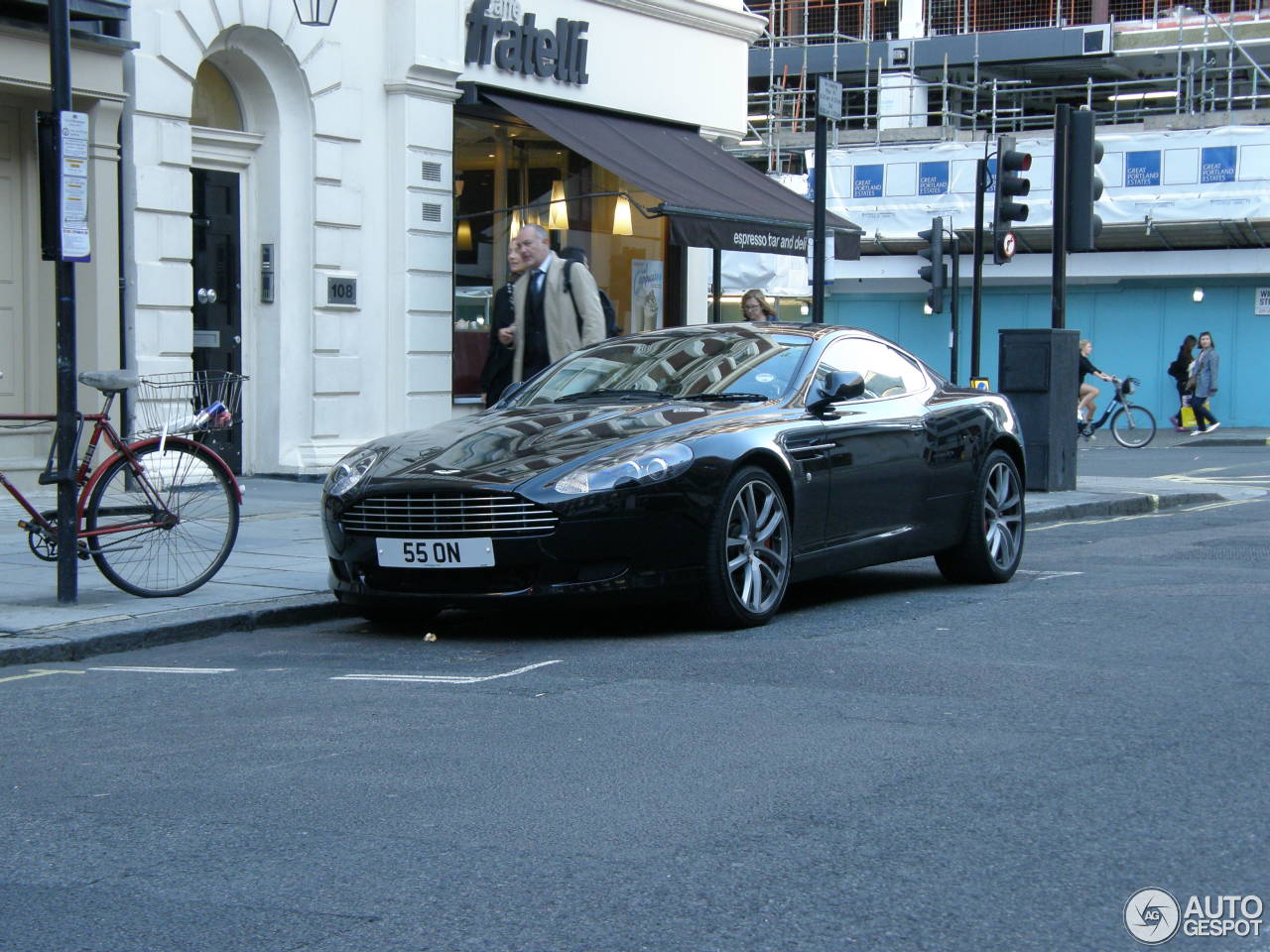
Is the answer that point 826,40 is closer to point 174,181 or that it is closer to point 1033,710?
point 174,181

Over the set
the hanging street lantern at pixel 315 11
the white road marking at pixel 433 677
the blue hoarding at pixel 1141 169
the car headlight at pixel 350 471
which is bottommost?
the white road marking at pixel 433 677

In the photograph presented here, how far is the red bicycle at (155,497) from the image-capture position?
823 centimetres

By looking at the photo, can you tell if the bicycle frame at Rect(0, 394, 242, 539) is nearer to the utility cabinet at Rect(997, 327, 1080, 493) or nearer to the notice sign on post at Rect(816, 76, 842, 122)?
the notice sign on post at Rect(816, 76, 842, 122)

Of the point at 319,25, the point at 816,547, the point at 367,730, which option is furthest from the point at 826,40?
the point at 367,730

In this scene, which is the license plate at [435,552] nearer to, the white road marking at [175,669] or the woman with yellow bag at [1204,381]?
the white road marking at [175,669]

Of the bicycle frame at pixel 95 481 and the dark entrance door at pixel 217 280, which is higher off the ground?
the dark entrance door at pixel 217 280

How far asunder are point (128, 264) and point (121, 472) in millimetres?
5352

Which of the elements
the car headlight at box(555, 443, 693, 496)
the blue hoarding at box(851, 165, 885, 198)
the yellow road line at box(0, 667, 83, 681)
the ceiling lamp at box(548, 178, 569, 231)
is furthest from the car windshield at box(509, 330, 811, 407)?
the blue hoarding at box(851, 165, 885, 198)

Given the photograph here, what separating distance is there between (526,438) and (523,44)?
958 centimetres

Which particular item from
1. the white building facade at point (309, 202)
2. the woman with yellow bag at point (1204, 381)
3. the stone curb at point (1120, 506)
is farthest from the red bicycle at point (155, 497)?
the woman with yellow bag at point (1204, 381)

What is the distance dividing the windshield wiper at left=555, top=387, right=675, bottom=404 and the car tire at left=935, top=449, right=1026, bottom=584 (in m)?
1.92

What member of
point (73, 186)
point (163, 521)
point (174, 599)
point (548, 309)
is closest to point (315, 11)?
point (548, 309)

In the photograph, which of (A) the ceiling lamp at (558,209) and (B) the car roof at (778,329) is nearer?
(B) the car roof at (778,329)

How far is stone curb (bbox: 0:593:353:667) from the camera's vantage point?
7129mm
